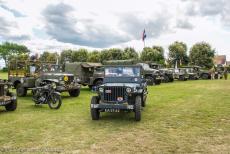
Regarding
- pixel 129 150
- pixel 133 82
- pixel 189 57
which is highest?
pixel 189 57

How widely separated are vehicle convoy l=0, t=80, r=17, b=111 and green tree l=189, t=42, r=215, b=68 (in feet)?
173

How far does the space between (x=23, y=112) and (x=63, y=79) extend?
15.2 ft

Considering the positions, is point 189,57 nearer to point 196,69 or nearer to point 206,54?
point 206,54

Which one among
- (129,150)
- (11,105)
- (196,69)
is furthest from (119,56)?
(129,150)

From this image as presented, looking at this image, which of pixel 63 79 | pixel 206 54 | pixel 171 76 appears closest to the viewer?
pixel 63 79

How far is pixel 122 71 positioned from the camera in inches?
412

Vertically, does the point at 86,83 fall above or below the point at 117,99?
above

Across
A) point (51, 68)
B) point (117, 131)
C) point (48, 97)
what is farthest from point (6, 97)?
point (51, 68)

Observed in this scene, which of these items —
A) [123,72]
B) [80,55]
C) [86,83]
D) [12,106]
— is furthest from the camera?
[80,55]

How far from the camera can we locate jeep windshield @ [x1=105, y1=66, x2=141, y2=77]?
10414 millimetres

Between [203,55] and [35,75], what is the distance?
49036 millimetres

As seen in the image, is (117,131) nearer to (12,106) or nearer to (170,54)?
(12,106)

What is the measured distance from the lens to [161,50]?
65812 mm

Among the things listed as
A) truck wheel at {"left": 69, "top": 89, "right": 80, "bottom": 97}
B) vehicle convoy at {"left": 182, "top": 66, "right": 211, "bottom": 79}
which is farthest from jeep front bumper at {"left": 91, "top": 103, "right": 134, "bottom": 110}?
vehicle convoy at {"left": 182, "top": 66, "right": 211, "bottom": 79}
